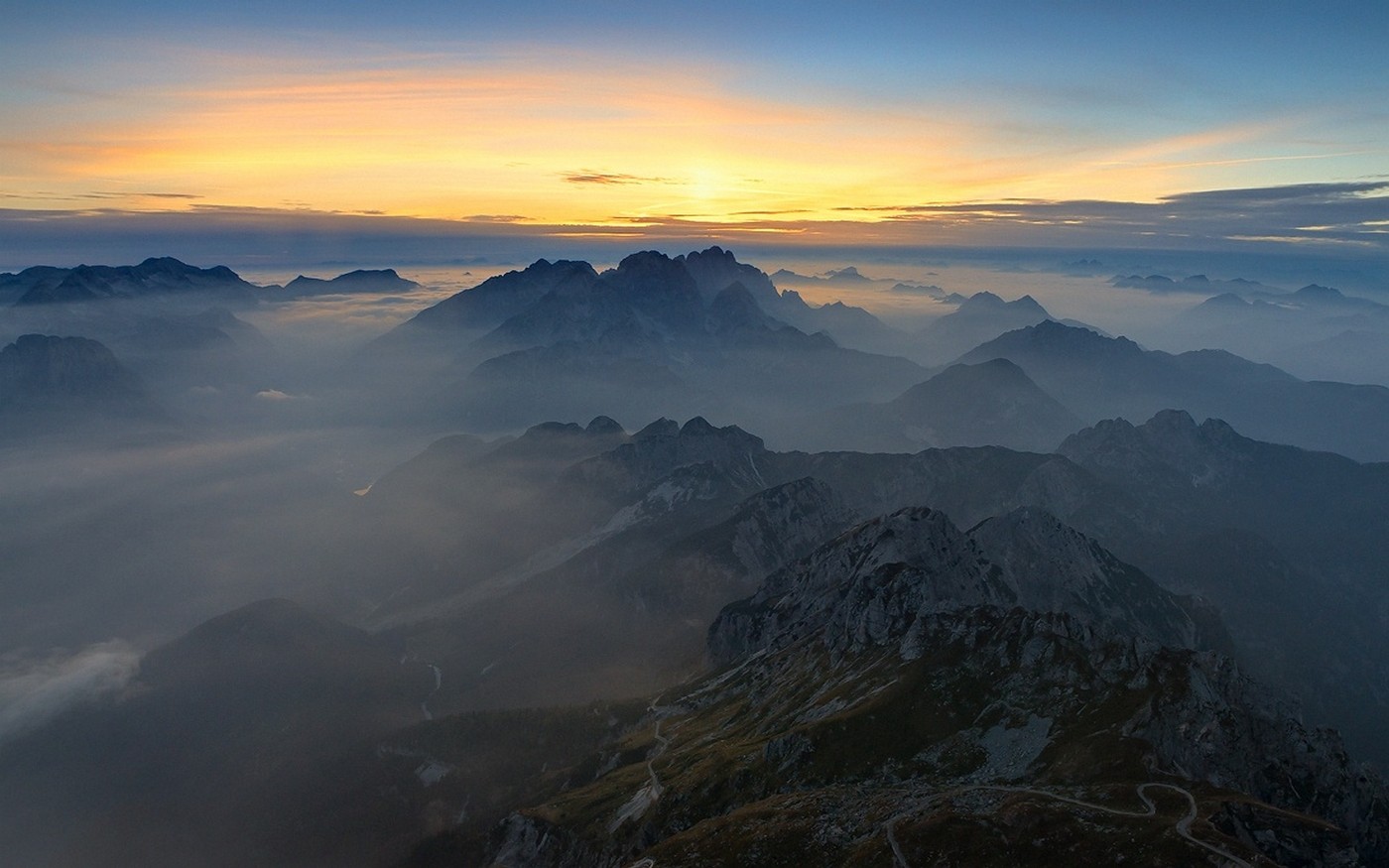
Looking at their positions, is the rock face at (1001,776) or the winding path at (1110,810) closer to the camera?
the winding path at (1110,810)

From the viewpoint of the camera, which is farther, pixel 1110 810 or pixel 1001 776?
pixel 1001 776

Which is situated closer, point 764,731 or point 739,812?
point 739,812

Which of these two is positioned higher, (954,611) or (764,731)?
(954,611)

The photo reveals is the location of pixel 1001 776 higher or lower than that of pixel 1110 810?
lower

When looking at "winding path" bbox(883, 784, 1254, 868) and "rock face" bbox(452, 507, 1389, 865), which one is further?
"rock face" bbox(452, 507, 1389, 865)

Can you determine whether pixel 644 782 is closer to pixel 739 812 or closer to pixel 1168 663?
pixel 739 812

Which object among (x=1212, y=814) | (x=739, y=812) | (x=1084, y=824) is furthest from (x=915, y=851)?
(x=739, y=812)

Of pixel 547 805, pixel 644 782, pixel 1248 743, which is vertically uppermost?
pixel 1248 743

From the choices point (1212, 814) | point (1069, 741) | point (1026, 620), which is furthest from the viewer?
point (1026, 620)
